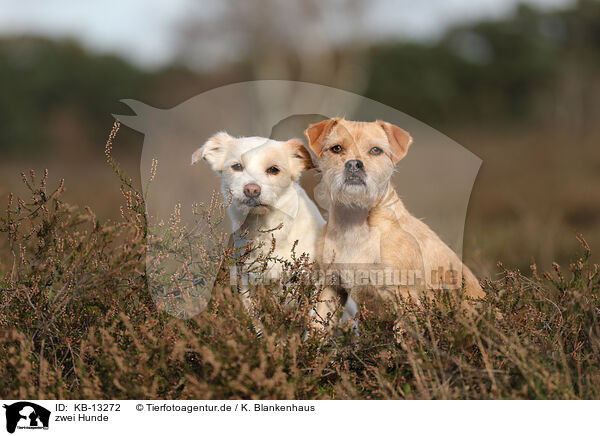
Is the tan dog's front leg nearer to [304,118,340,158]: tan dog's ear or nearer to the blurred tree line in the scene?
[304,118,340,158]: tan dog's ear

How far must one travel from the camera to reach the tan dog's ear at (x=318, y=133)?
3.24 metres

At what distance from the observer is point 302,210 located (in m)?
3.59

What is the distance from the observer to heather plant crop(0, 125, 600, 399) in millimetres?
3035

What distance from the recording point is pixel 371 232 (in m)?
3.54

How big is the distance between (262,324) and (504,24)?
906 inches

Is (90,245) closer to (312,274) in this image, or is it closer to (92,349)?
(92,349)

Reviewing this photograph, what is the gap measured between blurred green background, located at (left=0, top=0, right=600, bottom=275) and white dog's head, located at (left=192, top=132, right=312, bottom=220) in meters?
10.2

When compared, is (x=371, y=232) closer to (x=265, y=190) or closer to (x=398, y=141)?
(x=398, y=141)

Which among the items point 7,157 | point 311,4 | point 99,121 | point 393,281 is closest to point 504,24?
point 311,4

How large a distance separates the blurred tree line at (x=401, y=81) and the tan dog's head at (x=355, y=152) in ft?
47.7

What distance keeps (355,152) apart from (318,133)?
0.23 metres
